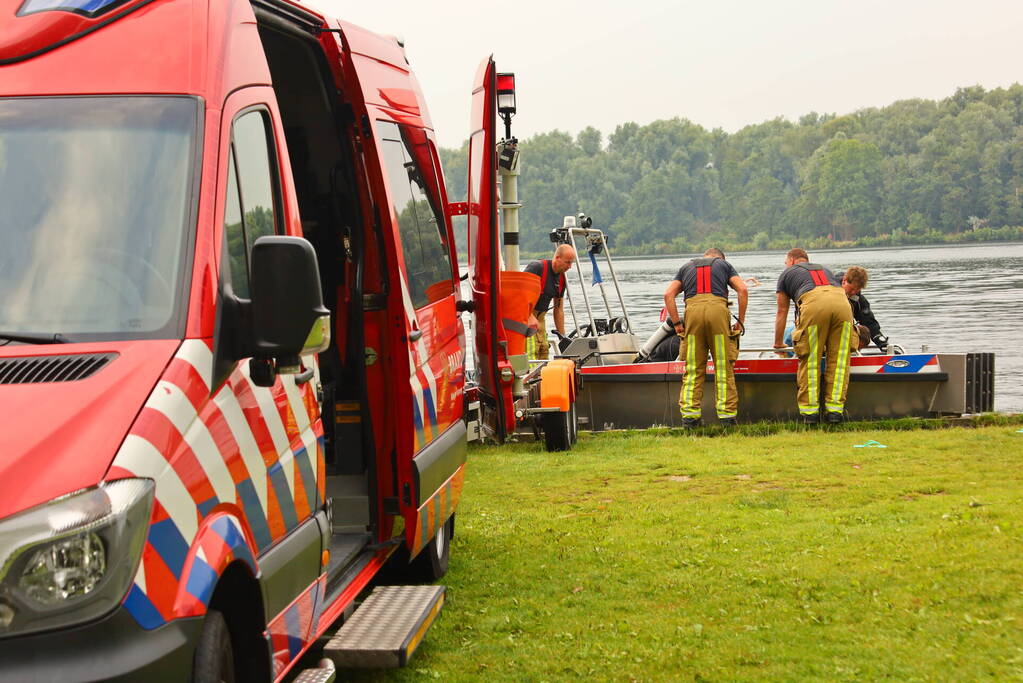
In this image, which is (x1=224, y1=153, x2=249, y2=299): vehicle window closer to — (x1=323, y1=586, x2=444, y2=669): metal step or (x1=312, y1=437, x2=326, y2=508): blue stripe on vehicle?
(x1=312, y1=437, x2=326, y2=508): blue stripe on vehicle

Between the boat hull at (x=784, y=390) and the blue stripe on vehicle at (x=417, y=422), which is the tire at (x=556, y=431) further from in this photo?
the blue stripe on vehicle at (x=417, y=422)

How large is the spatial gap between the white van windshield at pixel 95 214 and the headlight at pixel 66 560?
66 centimetres

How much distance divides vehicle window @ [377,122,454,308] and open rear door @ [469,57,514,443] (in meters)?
0.74

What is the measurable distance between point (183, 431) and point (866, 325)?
41.6 feet

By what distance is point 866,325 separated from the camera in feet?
49.1

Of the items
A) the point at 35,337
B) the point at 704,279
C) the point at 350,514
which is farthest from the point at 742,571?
the point at 704,279

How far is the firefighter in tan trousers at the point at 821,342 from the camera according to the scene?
520 inches

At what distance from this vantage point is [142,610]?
9.82 feet

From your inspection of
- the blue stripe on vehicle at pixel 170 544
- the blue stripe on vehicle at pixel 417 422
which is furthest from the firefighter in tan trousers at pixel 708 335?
the blue stripe on vehicle at pixel 170 544

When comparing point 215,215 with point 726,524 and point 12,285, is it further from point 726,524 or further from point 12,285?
point 726,524

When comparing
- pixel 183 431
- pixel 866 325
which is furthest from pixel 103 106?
pixel 866 325

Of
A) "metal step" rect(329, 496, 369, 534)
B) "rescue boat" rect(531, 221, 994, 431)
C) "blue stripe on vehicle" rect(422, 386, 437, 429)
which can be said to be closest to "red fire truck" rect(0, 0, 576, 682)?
"metal step" rect(329, 496, 369, 534)

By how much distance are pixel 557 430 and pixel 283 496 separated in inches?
330

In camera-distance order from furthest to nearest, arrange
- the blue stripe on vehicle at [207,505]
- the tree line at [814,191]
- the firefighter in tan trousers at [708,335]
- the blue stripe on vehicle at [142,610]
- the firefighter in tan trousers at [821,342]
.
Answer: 1. the tree line at [814,191]
2. the firefighter in tan trousers at [708,335]
3. the firefighter in tan trousers at [821,342]
4. the blue stripe on vehicle at [207,505]
5. the blue stripe on vehicle at [142,610]
